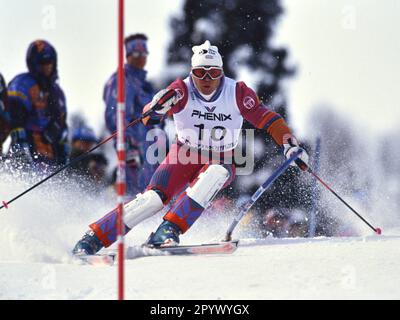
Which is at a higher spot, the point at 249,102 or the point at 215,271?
the point at 249,102

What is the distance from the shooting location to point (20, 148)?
9578mm

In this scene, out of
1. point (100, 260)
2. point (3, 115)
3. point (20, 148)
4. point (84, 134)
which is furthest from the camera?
point (84, 134)

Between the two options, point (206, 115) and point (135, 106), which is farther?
point (135, 106)

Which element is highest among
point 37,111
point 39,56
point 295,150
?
point 39,56

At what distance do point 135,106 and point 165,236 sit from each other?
534cm

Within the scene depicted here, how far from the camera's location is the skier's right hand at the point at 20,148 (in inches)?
375

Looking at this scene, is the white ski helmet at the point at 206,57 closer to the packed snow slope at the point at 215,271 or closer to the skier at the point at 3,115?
the packed snow slope at the point at 215,271

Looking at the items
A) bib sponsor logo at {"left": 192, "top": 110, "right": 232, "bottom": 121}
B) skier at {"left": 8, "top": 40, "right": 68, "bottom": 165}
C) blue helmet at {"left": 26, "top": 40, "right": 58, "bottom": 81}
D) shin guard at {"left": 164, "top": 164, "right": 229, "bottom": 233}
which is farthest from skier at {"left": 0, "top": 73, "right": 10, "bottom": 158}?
shin guard at {"left": 164, "top": 164, "right": 229, "bottom": 233}

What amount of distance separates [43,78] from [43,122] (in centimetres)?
75

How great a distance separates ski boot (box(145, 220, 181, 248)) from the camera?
485 cm

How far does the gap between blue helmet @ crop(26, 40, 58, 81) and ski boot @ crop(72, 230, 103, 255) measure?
573cm

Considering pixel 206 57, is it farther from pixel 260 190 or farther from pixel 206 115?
pixel 260 190

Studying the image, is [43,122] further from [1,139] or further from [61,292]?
[61,292]

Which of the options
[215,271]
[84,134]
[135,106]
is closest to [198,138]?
[215,271]
